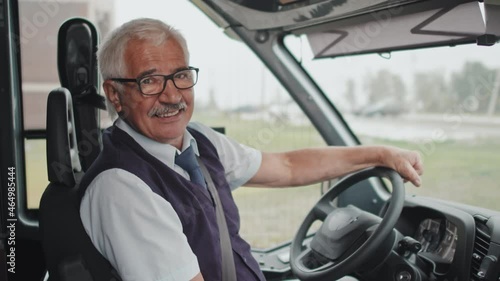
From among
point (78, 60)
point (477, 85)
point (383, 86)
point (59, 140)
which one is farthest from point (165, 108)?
point (383, 86)

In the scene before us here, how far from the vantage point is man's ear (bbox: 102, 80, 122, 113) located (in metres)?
1.57

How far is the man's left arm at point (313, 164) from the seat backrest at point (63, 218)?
768 millimetres

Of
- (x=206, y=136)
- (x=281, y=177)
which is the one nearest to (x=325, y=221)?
(x=281, y=177)

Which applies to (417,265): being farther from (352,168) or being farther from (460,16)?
(460,16)

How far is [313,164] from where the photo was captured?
80.4 inches

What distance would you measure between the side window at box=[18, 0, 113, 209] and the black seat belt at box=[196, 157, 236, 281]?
928mm

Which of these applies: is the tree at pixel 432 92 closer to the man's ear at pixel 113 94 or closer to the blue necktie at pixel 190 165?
the blue necktie at pixel 190 165

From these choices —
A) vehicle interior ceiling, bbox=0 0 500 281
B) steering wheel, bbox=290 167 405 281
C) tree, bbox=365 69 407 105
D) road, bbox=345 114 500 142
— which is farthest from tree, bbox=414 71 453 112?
steering wheel, bbox=290 167 405 281

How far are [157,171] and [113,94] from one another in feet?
1.01

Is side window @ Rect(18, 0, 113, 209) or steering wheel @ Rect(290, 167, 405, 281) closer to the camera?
steering wheel @ Rect(290, 167, 405, 281)

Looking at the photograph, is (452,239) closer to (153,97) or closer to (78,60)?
(153,97)

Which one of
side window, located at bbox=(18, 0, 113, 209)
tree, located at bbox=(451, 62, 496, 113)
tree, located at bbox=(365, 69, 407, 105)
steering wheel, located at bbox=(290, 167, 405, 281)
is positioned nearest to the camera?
steering wheel, located at bbox=(290, 167, 405, 281)

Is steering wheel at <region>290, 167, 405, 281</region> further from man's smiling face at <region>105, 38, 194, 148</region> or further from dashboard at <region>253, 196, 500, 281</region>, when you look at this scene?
man's smiling face at <region>105, 38, 194, 148</region>

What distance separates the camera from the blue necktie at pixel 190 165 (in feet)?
5.26
